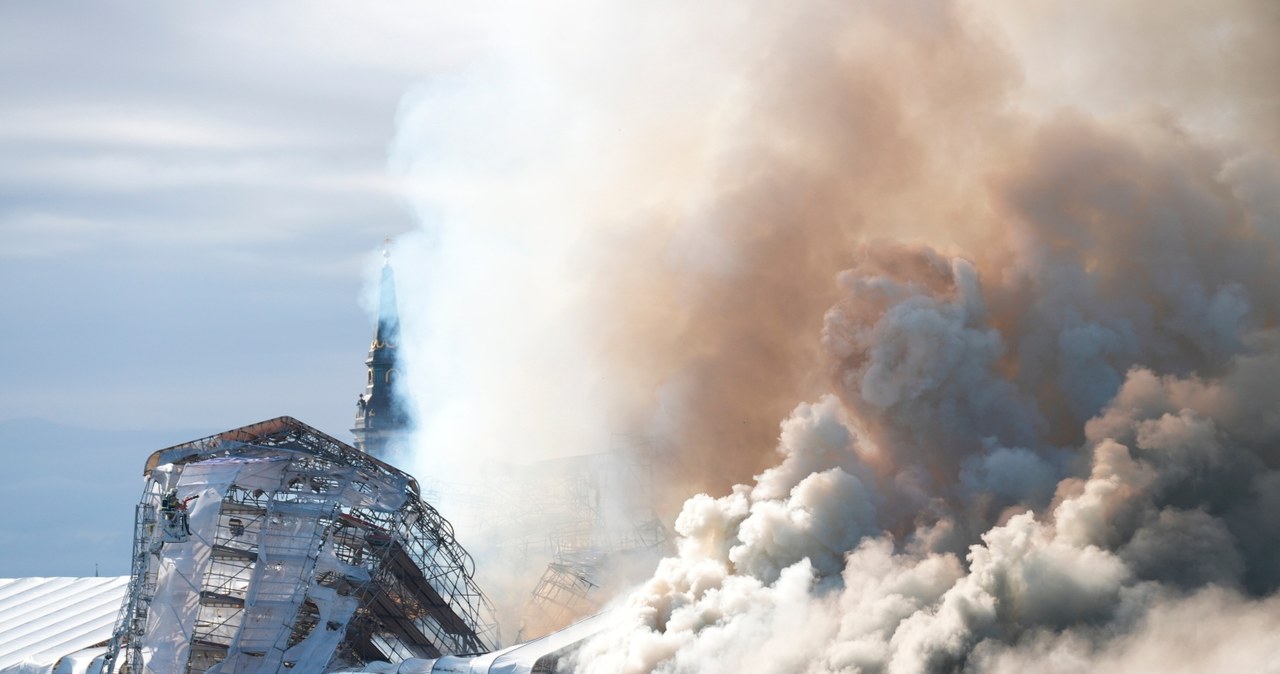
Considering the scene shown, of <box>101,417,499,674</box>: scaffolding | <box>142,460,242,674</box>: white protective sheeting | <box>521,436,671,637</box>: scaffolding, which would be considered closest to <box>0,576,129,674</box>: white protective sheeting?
<box>101,417,499,674</box>: scaffolding

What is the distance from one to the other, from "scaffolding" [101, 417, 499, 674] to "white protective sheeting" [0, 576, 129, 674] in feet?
38.1

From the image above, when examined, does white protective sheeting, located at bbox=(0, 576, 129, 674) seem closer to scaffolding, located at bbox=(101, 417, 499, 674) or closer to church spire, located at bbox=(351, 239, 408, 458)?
scaffolding, located at bbox=(101, 417, 499, 674)

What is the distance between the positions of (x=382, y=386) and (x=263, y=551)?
8125cm

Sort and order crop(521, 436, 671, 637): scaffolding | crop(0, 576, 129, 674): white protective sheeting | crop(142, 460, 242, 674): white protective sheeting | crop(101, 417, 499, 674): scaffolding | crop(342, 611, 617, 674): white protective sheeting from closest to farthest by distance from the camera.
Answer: crop(342, 611, 617, 674): white protective sheeting < crop(142, 460, 242, 674): white protective sheeting < crop(101, 417, 499, 674): scaffolding < crop(521, 436, 671, 637): scaffolding < crop(0, 576, 129, 674): white protective sheeting

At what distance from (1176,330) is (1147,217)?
498 centimetres

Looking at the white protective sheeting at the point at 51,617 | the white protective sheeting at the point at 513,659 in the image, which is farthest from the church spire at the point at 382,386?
the white protective sheeting at the point at 513,659

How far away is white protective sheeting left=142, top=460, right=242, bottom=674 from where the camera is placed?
79.2 metres

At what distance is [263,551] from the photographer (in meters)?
79.7

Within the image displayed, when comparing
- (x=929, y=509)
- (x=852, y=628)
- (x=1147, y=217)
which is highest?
(x=1147, y=217)

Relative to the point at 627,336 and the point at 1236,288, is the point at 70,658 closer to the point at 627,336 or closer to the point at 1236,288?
the point at 627,336

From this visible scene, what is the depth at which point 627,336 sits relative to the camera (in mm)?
90750

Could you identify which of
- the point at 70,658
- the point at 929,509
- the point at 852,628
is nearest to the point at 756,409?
the point at 929,509

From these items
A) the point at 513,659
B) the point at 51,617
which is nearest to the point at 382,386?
the point at 51,617

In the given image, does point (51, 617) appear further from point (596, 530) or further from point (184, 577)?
point (596, 530)
